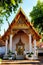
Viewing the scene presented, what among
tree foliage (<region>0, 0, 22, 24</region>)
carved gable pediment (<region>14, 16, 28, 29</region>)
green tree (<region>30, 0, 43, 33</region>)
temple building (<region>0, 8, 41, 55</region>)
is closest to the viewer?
tree foliage (<region>0, 0, 22, 24</region>)

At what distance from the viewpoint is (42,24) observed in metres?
41.2

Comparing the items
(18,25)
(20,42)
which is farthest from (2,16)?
(20,42)

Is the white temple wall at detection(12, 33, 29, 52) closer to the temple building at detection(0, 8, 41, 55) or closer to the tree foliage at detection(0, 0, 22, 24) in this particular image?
the temple building at detection(0, 8, 41, 55)

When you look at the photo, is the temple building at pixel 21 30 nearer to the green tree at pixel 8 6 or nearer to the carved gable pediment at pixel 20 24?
the carved gable pediment at pixel 20 24

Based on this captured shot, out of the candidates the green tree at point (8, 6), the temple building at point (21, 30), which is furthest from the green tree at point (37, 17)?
the green tree at point (8, 6)

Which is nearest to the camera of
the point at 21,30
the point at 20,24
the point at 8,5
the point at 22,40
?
the point at 8,5

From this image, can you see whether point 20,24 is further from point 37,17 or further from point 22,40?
point 37,17

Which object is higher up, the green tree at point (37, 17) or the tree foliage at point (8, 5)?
the tree foliage at point (8, 5)

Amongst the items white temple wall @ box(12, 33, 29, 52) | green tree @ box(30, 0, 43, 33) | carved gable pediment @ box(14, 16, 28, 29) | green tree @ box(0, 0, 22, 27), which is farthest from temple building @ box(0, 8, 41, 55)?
green tree @ box(30, 0, 43, 33)

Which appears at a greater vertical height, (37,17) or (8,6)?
(8,6)

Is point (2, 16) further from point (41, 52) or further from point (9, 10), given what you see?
point (41, 52)

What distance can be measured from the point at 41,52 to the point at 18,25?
23.2 feet

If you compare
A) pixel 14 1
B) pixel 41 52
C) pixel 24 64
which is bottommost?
pixel 41 52

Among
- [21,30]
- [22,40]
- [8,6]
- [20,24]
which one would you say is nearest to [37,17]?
[22,40]
